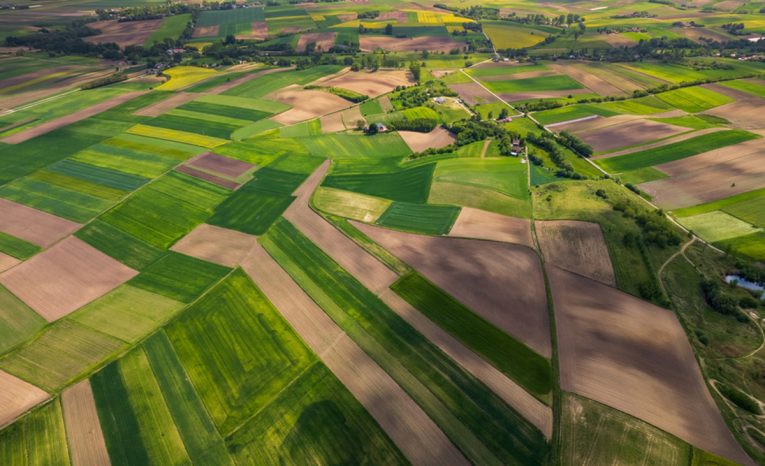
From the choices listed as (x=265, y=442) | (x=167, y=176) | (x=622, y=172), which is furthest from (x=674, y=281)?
(x=167, y=176)

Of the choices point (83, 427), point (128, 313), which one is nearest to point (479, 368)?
point (83, 427)

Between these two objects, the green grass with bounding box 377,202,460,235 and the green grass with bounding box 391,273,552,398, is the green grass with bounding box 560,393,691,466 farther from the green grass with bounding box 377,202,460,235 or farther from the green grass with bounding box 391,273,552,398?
the green grass with bounding box 377,202,460,235

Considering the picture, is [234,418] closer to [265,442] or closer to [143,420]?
[265,442]

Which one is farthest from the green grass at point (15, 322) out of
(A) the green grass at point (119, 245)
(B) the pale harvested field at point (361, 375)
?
(B) the pale harvested field at point (361, 375)

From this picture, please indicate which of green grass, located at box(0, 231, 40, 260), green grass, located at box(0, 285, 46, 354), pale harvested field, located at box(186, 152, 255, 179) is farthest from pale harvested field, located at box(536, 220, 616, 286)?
green grass, located at box(0, 231, 40, 260)

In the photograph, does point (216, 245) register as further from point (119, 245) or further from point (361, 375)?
point (361, 375)

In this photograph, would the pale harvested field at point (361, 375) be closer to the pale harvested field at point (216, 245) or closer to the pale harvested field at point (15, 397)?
the pale harvested field at point (216, 245)
